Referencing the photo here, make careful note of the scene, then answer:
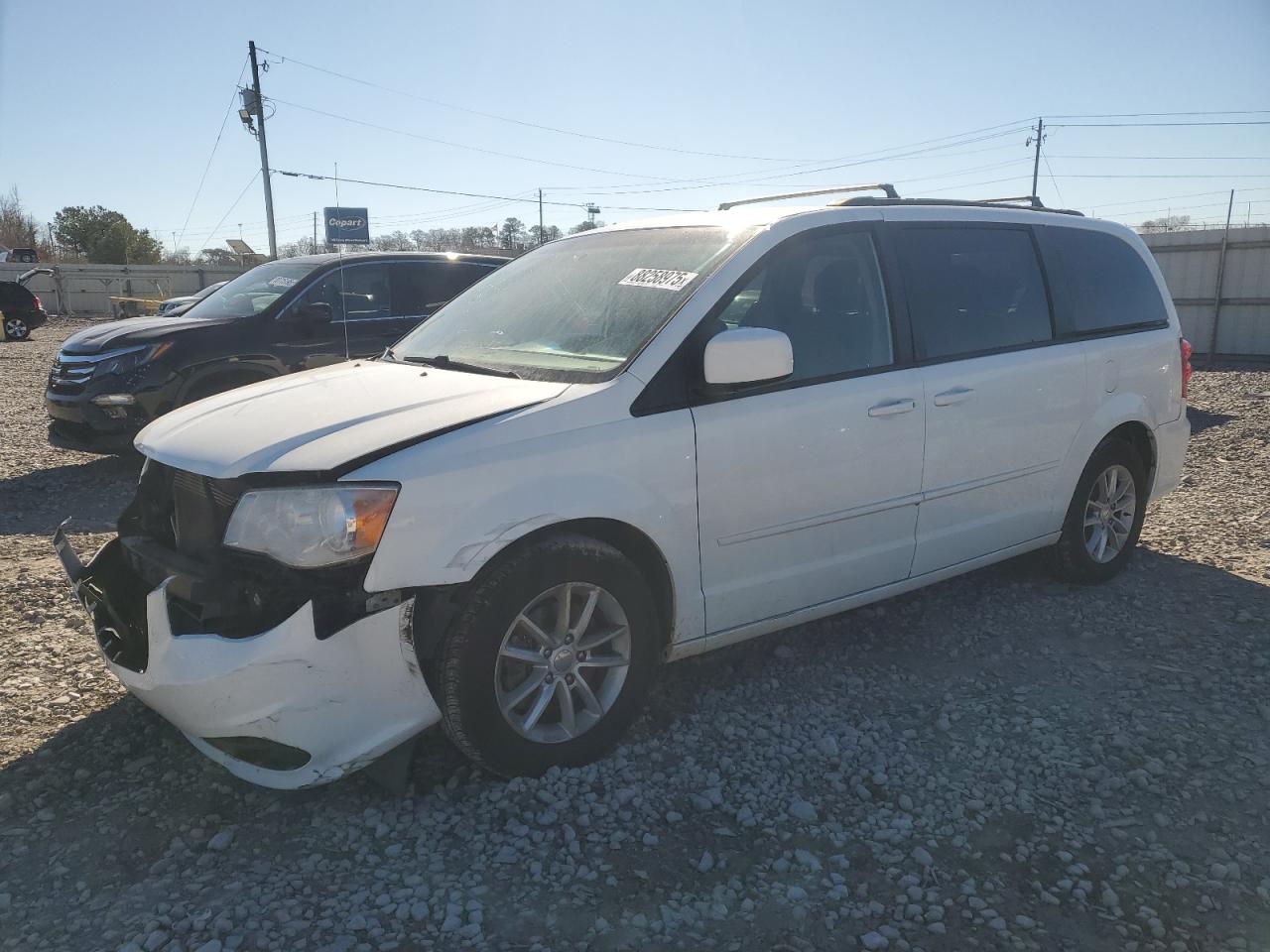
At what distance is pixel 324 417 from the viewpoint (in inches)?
121

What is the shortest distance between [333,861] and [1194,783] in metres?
2.77

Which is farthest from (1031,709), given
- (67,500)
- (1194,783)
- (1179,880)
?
(67,500)

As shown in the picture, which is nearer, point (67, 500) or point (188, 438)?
point (188, 438)

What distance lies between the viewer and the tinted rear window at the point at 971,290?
13.2 ft

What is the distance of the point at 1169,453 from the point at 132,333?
289 inches

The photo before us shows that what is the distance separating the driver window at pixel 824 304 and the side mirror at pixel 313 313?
197 inches

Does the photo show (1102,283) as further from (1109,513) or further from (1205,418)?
(1205,418)

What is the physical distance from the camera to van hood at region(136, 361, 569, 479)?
2.81 meters

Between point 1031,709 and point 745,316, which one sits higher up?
point 745,316

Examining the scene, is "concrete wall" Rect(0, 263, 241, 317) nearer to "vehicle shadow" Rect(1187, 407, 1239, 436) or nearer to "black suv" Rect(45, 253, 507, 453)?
"black suv" Rect(45, 253, 507, 453)

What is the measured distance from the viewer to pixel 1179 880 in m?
2.64

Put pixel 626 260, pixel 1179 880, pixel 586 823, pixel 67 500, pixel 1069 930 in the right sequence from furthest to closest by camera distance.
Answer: pixel 67 500, pixel 626 260, pixel 586 823, pixel 1179 880, pixel 1069 930

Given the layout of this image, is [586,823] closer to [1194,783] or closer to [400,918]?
[400,918]

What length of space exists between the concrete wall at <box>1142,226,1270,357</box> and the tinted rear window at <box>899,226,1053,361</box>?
48.5ft
